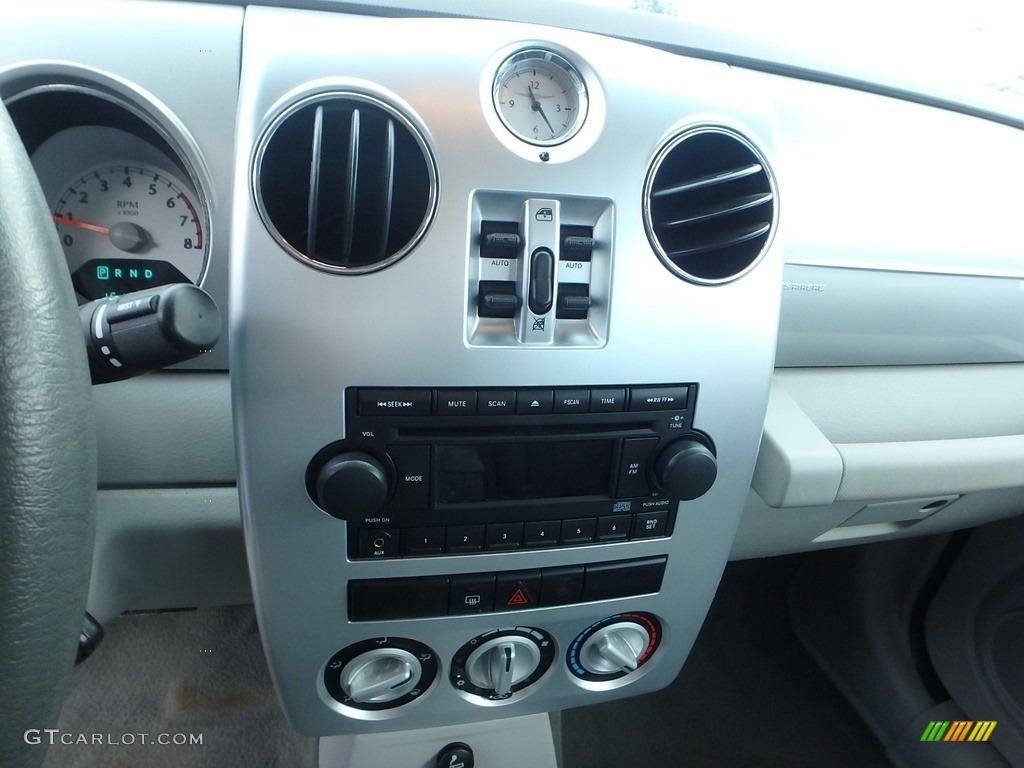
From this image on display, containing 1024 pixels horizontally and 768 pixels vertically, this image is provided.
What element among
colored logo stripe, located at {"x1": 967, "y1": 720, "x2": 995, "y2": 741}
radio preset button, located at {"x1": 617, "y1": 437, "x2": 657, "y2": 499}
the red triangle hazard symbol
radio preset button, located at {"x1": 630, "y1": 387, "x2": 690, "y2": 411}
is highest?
radio preset button, located at {"x1": 630, "y1": 387, "x2": 690, "y2": 411}

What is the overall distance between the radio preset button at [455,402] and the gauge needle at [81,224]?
1.53 feet

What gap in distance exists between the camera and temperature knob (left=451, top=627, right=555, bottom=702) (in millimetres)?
726

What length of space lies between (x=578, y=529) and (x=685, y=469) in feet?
0.43

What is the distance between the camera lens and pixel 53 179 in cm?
72

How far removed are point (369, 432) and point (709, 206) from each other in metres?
0.41

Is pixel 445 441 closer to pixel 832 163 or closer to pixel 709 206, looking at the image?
pixel 709 206

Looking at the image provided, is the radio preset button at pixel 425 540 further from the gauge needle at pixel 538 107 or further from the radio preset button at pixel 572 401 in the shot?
the gauge needle at pixel 538 107

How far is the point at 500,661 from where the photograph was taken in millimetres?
726

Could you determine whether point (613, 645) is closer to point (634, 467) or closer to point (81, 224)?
point (634, 467)

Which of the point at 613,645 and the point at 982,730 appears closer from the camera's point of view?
the point at 613,645

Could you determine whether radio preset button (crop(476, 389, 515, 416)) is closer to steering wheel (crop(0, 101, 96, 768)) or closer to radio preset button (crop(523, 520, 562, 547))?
radio preset button (crop(523, 520, 562, 547))

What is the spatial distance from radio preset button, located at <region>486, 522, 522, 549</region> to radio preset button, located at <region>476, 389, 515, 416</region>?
0.13 m

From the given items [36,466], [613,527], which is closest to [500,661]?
[613,527]

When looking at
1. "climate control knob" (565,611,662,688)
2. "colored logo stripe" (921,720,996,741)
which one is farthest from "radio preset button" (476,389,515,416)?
"colored logo stripe" (921,720,996,741)
